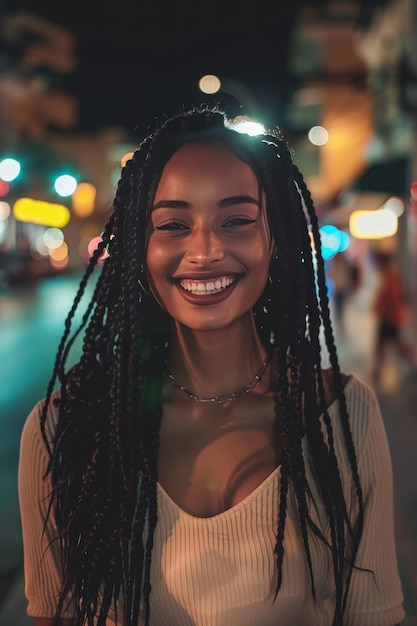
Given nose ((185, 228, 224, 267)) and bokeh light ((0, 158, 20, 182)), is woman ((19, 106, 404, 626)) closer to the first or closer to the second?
nose ((185, 228, 224, 267))

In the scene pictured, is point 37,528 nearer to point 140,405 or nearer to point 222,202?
point 140,405

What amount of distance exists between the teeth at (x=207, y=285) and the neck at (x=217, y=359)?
0.58 ft

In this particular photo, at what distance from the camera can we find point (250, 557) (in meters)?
1.63

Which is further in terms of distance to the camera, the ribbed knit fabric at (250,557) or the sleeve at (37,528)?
the sleeve at (37,528)

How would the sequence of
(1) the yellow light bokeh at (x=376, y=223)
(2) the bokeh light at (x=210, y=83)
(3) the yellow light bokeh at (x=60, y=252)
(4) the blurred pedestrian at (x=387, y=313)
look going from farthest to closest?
(3) the yellow light bokeh at (x=60, y=252) → (2) the bokeh light at (x=210, y=83) → (1) the yellow light bokeh at (x=376, y=223) → (4) the blurred pedestrian at (x=387, y=313)

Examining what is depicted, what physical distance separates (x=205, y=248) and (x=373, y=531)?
2.65 feet

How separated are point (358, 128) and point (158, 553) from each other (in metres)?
29.0

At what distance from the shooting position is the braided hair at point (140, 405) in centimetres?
167

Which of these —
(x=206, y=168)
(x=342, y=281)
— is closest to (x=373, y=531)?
(x=206, y=168)

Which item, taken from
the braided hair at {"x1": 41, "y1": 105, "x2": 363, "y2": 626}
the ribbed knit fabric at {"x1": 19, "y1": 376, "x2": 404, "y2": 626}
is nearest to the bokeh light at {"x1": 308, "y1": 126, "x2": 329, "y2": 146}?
the braided hair at {"x1": 41, "y1": 105, "x2": 363, "y2": 626}

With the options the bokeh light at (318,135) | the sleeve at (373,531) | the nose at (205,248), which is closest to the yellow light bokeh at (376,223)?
the bokeh light at (318,135)

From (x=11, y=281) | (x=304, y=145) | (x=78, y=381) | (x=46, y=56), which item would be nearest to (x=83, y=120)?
(x=46, y=56)

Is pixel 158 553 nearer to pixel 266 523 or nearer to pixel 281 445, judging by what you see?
pixel 266 523

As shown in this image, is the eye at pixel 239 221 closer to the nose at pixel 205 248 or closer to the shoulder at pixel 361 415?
the nose at pixel 205 248
